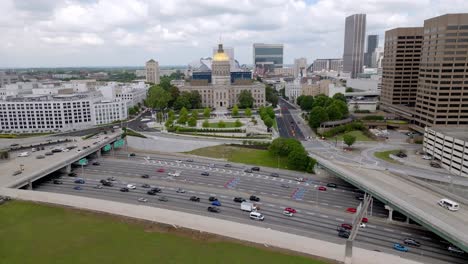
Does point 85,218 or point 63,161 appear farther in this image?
Answer: point 63,161

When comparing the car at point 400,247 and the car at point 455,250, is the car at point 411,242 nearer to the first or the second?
the car at point 400,247

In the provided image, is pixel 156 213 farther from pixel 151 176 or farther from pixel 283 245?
pixel 151 176

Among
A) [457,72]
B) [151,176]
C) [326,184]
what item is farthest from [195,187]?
[457,72]

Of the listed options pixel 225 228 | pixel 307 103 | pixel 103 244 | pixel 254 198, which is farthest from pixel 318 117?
pixel 103 244

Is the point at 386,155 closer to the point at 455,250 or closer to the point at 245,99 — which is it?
the point at 455,250

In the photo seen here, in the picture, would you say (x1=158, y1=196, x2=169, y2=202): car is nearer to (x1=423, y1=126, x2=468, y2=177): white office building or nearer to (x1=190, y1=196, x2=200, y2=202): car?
(x1=190, y1=196, x2=200, y2=202): car

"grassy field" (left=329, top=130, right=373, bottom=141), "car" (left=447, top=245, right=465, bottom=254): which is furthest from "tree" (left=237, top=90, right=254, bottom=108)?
"car" (left=447, top=245, right=465, bottom=254)
